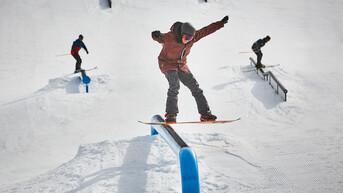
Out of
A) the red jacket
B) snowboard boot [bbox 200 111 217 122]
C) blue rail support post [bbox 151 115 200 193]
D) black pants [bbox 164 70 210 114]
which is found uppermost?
the red jacket

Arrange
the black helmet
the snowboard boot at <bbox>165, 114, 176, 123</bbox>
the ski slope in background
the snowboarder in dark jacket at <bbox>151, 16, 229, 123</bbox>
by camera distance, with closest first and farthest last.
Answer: the black helmet
the snowboarder in dark jacket at <bbox>151, 16, 229, 123</bbox>
the ski slope in background
the snowboard boot at <bbox>165, 114, 176, 123</bbox>

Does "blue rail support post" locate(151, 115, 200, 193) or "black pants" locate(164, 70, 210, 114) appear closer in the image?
"blue rail support post" locate(151, 115, 200, 193)

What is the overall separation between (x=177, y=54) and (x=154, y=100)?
15.0 feet

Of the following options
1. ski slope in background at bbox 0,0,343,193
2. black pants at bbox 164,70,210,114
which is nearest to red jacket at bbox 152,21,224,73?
black pants at bbox 164,70,210,114

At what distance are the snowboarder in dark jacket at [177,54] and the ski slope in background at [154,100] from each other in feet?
2.66

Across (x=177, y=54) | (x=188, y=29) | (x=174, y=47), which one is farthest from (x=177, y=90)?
(x=188, y=29)

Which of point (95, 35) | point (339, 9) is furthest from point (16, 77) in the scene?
point (339, 9)

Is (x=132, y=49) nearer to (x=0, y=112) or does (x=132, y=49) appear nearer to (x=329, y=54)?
(x=0, y=112)

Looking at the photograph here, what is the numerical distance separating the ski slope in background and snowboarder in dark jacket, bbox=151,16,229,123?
2.66 ft

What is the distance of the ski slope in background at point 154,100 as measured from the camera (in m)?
3.82

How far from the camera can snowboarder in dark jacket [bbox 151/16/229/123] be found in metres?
3.62

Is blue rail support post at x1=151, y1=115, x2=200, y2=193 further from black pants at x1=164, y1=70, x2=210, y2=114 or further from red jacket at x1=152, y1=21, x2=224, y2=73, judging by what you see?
red jacket at x1=152, y1=21, x2=224, y2=73

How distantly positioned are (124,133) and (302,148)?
153 inches

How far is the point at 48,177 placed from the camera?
3.91 meters
